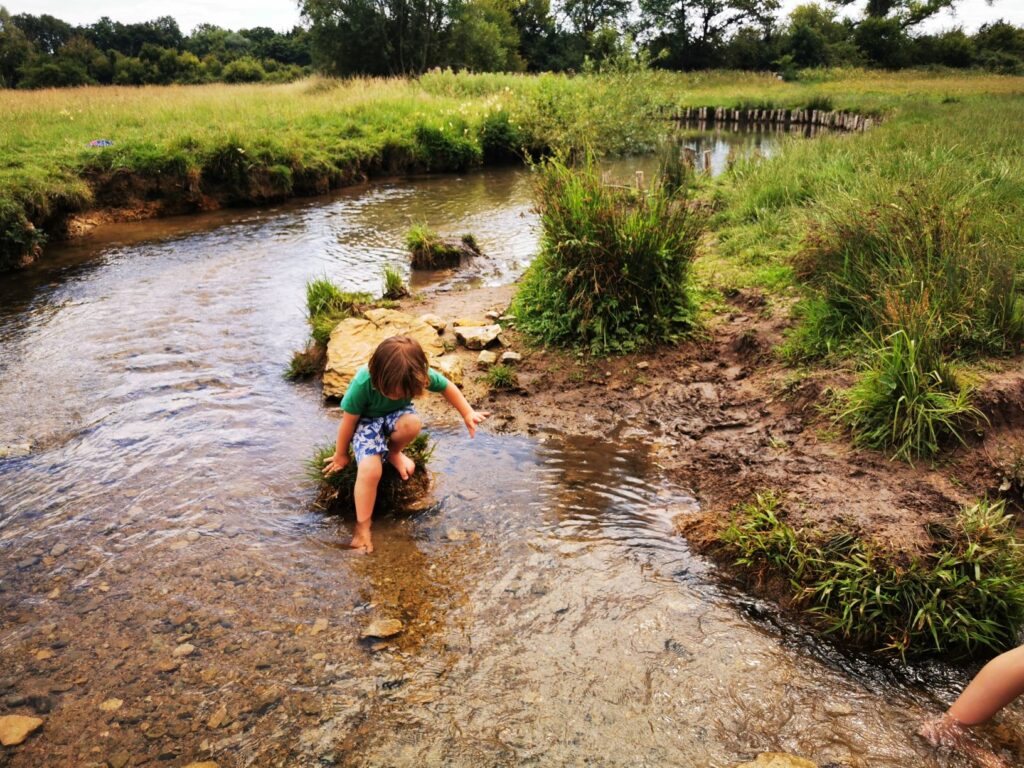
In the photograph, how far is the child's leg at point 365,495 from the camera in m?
3.80

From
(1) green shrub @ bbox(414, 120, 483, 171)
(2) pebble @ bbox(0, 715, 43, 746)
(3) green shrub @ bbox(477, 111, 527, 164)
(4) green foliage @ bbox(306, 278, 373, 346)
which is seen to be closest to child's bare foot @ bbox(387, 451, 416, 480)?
(2) pebble @ bbox(0, 715, 43, 746)

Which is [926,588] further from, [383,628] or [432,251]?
[432,251]

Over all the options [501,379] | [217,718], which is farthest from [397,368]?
[501,379]

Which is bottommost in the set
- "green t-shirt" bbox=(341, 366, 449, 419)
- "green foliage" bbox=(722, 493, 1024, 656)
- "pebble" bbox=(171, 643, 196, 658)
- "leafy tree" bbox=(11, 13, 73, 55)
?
"pebble" bbox=(171, 643, 196, 658)

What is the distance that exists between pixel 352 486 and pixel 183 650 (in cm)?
136

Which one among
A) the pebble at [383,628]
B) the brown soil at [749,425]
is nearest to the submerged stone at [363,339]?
the brown soil at [749,425]

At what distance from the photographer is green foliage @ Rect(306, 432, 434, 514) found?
4.10 metres

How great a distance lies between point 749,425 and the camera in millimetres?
4777

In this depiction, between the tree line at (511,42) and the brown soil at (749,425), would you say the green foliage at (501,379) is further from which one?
the tree line at (511,42)

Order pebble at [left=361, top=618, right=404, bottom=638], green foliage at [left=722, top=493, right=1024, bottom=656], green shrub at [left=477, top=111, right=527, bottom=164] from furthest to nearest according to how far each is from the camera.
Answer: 1. green shrub at [left=477, top=111, right=527, bottom=164]
2. pebble at [left=361, top=618, right=404, bottom=638]
3. green foliage at [left=722, top=493, right=1024, bottom=656]

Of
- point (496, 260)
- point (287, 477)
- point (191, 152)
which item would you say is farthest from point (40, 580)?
point (191, 152)

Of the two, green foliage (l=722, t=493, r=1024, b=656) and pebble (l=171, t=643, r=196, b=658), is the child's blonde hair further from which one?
green foliage (l=722, t=493, r=1024, b=656)

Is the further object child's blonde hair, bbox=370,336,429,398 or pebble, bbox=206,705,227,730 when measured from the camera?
child's blonde hair, bbox=370,336,429,398

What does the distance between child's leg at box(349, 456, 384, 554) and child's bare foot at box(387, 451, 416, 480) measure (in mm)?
181
